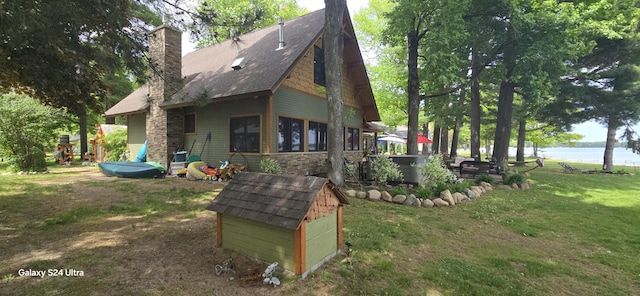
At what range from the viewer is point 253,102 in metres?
10.5

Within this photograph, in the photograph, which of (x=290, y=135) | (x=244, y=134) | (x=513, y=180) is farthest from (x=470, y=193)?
(x=244, y=134)

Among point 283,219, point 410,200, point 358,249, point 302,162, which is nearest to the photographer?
point 283,219

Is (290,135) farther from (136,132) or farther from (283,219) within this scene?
(136,132)

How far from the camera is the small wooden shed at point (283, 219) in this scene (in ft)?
10.4

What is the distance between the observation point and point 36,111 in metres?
11.6

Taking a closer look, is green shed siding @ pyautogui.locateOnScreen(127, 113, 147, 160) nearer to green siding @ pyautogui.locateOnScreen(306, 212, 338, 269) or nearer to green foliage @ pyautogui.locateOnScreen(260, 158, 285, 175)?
green foliage @ pyautogui.locateOnScreen(260, 158, 285, 175)

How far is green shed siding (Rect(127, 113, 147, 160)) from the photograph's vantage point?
48.8ft

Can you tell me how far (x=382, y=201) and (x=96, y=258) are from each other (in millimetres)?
6190

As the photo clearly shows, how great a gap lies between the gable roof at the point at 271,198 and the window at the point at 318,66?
9.23 metres

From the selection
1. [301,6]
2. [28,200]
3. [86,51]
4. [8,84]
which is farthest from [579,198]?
[301,6]

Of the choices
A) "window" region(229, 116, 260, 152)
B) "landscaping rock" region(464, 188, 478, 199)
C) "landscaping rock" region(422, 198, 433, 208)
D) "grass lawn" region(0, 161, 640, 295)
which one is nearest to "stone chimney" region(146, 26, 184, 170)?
"window" region(229, 116, 260, 152)

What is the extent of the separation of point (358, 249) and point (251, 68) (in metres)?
9.19

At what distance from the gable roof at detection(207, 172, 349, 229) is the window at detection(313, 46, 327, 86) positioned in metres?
9.23

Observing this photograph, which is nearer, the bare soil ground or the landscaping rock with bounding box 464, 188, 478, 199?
the bare soil ground
